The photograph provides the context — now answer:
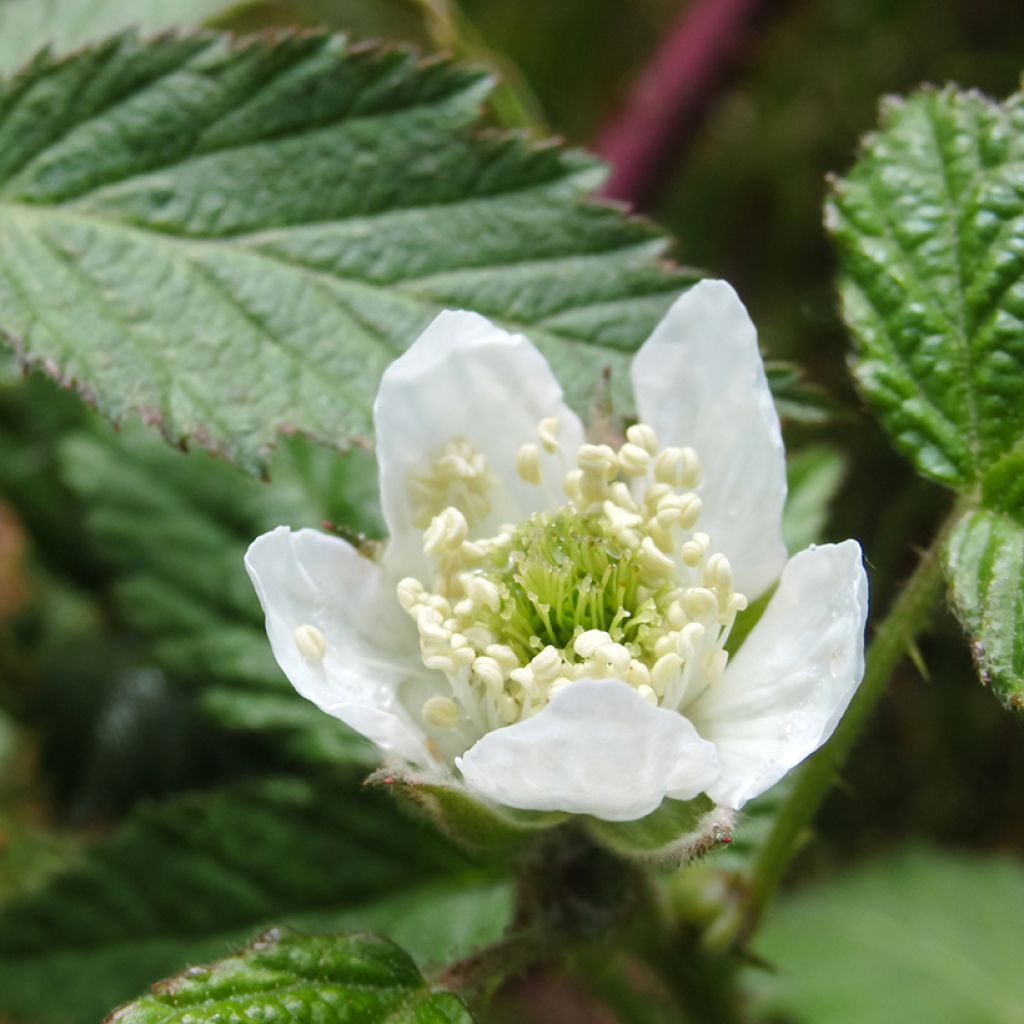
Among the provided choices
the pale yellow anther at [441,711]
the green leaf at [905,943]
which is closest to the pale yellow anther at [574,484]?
the pale yellow anther at [441,711]

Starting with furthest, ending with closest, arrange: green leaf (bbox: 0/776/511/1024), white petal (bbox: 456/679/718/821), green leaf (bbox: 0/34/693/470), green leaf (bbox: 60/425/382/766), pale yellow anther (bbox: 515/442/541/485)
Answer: green leaf (bbox: 60/425/382/766), green leaf (bbox: 0/776/511/1024), green leaf (bbox: 0/34/693/470), pale yellow anther (bbox: 515/442/541/485), white petal (bbox: 456/679/718/821)

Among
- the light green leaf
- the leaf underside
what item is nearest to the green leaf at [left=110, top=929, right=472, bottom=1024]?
the leaf underside

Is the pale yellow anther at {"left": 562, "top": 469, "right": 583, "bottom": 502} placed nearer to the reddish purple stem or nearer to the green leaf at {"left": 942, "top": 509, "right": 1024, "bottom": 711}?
the green leaf at {"left": 942, "top": 509, "right": 1024, "bottom": 711}

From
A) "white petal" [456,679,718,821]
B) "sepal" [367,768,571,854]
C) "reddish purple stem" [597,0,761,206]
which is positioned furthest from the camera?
"reddish purple stem" [597,0,761,206]

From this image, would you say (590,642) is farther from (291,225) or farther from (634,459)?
(291,225)

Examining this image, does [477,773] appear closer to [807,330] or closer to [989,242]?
[989,242]

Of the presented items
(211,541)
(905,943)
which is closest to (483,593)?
(211,541)
